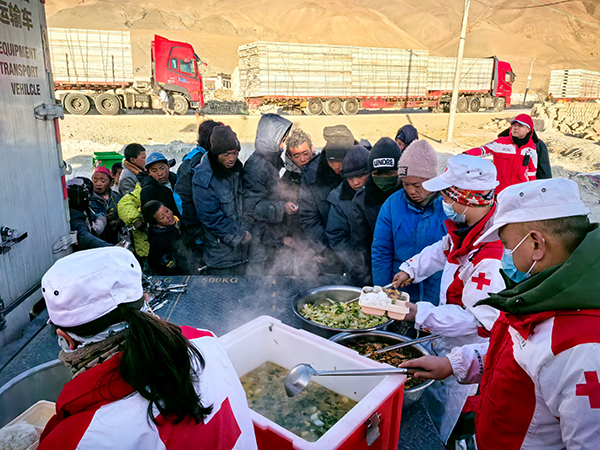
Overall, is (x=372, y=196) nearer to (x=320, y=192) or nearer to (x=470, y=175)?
(x=320, y=192)

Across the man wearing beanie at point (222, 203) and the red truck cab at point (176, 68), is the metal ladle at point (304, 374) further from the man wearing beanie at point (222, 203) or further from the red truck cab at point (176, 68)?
the red truck cab at point (176, 68)

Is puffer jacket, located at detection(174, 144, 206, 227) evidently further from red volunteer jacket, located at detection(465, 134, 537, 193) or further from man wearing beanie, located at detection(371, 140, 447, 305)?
red volunteer jacket, located at detection(465, 134, 537, 193)

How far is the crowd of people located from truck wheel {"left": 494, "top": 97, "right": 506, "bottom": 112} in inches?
1153

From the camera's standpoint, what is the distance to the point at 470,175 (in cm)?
248

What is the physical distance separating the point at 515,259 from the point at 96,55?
2484cm

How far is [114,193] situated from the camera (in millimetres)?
5918

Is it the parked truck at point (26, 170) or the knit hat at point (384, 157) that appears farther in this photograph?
the knit hat at point (384, 157)

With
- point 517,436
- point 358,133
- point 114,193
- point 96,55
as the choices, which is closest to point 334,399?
point 517,436

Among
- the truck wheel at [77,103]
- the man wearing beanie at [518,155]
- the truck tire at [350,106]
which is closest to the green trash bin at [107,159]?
the man wearing beanie at [518,155]

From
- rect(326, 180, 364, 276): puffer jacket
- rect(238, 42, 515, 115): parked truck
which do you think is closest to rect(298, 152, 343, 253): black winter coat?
rect(326, 180, 364, 276): puffer jacket

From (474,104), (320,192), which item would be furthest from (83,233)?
(474,104)

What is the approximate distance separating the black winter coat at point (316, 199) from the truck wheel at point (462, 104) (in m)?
27.5

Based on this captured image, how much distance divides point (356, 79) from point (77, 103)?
16.1 meters

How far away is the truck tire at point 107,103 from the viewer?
21797 millimetres
